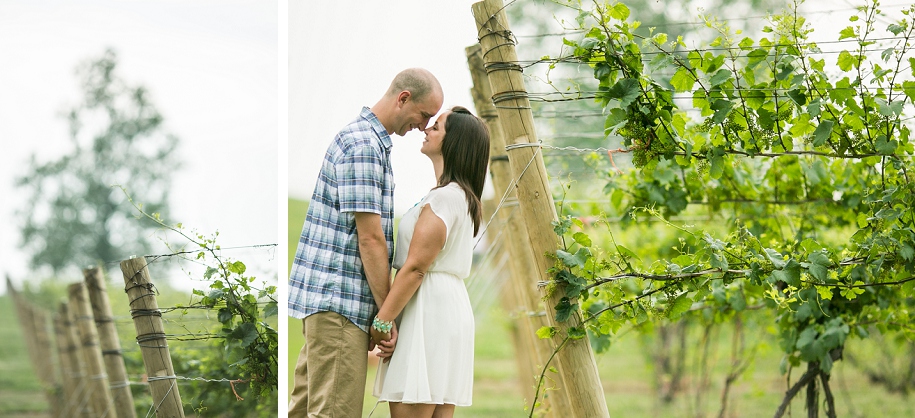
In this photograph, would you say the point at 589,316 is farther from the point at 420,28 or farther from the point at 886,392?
the point at 886,392

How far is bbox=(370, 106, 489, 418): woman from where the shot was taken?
82.0 inches

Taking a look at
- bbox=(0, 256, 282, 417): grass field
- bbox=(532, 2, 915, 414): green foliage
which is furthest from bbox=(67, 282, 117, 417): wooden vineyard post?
bbox=(532, 2, 915, 414): green foliage

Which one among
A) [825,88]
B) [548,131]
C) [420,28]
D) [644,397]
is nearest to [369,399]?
[644,397]

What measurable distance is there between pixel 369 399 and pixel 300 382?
5.20m

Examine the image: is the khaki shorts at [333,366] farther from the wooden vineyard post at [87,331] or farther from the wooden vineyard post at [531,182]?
the wooden vineyard post at [87,331]

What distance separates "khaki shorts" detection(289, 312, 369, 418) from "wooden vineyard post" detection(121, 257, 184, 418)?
0.55 meters

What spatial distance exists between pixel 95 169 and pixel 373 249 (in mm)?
15080

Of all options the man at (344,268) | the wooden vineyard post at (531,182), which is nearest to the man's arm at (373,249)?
the man at (344,268)

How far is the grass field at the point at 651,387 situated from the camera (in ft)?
19.3

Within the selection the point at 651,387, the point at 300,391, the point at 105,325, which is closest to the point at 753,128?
the point at 300,391

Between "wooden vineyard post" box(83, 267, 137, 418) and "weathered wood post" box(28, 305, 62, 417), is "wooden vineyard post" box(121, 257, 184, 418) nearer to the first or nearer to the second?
"wooden vineyard post" box(83, 267, 137, 418)

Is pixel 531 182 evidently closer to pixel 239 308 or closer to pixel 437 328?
pixel 437 328

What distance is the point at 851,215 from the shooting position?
9.87ft

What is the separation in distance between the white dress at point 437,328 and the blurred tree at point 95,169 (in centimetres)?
1358
